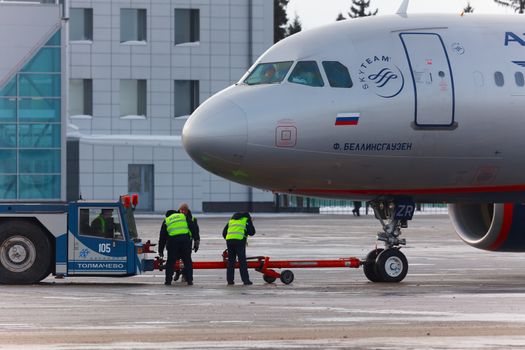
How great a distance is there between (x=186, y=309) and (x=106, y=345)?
182 inches

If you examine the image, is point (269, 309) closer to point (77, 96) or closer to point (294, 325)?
point (294, 325)

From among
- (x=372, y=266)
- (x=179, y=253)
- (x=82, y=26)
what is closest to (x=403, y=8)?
(x=372, y=266)

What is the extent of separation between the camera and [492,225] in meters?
29.2

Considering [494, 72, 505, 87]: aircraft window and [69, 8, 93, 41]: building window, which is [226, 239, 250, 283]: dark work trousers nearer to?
[494, 72, 505, 87]: aircraft window

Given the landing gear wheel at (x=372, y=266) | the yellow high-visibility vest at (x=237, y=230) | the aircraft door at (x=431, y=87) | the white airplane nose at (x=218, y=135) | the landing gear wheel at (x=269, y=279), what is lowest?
the landing gear wheel at (x=269, y=279)

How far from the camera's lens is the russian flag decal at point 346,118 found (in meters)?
26.1

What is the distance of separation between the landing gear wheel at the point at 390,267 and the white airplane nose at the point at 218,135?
3.31m

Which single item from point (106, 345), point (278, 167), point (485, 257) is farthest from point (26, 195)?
point (106, 345)

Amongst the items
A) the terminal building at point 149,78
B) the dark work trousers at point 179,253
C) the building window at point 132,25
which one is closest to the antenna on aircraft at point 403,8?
the dark work trousers at point 179,253

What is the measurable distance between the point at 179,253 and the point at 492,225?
6271 mm

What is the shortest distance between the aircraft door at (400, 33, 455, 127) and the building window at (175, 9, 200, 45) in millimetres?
51540

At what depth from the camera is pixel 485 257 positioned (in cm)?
3800

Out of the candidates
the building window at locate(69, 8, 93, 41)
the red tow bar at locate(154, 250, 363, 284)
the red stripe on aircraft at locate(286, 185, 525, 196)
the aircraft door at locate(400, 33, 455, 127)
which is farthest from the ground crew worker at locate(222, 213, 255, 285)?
the building window at locate(69, 8, 93, 41)

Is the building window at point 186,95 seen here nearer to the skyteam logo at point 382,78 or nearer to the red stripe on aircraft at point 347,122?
the skyteam logo at point 382,78
